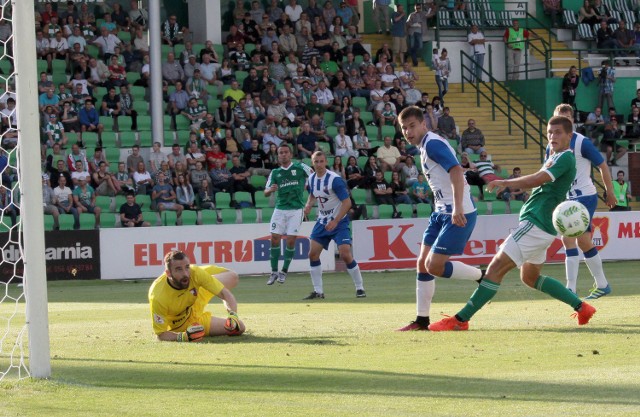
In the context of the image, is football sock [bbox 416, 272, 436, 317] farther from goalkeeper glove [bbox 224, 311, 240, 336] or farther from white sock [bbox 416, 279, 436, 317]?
goalkeeper glove [bbox 224, 311, 240, 336]

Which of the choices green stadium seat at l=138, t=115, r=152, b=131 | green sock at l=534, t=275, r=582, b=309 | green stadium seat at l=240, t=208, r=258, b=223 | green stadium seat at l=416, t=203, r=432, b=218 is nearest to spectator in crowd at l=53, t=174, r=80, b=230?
green stadium seat at l=240, t=208, r=258, b=223

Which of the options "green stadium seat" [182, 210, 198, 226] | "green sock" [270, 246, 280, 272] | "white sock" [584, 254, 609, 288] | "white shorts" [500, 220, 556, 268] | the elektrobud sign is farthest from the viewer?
"green stadium seat" [182, 210, 198, 226]

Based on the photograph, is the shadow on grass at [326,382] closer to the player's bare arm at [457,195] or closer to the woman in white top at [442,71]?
the player's bare arm at [457,195]

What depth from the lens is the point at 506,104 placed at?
34281mm

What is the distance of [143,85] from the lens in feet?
94.8

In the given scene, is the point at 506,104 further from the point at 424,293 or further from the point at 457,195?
the point at 457,195

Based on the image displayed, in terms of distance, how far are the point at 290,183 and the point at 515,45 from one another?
660 inches

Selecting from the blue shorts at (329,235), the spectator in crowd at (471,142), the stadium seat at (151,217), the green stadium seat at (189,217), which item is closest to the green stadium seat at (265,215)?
the green stadium seat at (189,217)

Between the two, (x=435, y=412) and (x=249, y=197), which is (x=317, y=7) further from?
(x=435, y=412)

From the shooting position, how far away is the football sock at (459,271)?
11.5 metres

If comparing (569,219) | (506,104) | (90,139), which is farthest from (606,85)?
(569,219)

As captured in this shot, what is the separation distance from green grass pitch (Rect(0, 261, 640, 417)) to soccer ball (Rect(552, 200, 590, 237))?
924 millimetres

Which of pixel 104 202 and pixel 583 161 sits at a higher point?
pixel 583 161

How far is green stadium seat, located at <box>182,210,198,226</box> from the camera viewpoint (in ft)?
82.3
